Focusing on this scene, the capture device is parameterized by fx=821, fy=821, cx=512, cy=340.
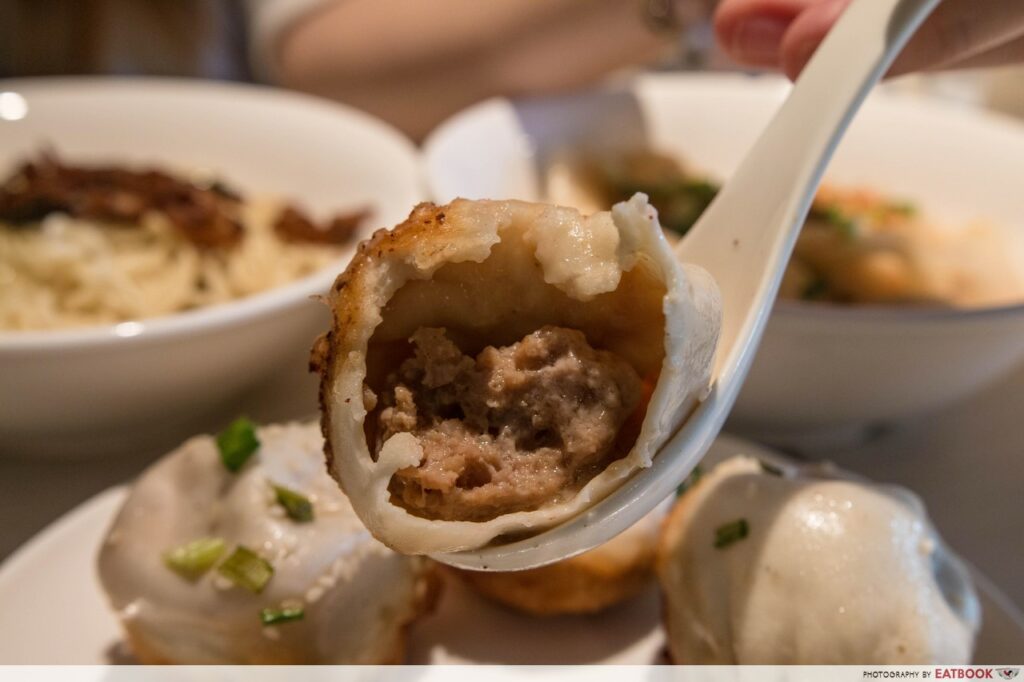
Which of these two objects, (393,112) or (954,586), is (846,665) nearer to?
(954,586)

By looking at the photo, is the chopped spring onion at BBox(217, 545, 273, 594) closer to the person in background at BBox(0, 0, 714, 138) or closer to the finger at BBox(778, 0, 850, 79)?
the finger at BBox(778, 0, 850, 79)

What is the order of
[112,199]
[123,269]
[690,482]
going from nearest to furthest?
[690,482]
[123,269]
[112,199]

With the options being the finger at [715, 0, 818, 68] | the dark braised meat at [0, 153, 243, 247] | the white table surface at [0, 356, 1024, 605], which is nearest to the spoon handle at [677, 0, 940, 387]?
the finger at [715, 0, 818, 68]

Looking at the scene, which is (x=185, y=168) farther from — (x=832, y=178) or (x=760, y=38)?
(x=832, y=178)

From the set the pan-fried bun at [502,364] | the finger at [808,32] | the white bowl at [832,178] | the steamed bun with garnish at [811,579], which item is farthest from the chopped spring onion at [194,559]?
the finger at [808,32]

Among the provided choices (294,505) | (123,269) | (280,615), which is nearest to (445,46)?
(123,269)

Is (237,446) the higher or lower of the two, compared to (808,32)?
lower

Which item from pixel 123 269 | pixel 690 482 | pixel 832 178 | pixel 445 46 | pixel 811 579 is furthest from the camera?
pixel 445 46
